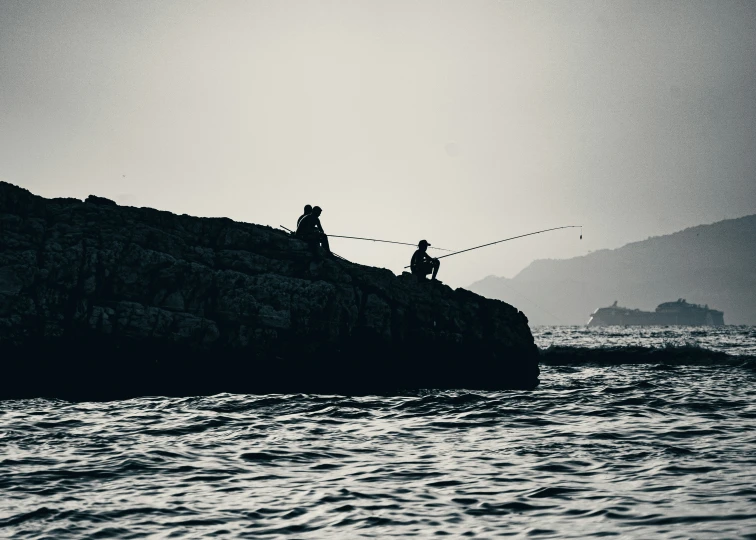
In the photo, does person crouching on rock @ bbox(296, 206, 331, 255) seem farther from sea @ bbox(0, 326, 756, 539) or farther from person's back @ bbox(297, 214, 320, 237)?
sea @ bbox(0, 326, 756, 539)

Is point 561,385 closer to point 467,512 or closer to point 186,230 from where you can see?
point 186,230

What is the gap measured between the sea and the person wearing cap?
744 centimetres

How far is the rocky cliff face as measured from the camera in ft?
55.0

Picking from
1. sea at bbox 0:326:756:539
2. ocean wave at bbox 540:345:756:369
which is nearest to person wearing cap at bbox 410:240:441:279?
sea at bbox 0:326:756:539

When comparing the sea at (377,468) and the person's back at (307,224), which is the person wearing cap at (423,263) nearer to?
the person's back at (307,224)

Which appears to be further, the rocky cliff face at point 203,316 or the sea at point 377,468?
the rocky cliff face at point 203,316

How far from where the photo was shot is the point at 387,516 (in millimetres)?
7156

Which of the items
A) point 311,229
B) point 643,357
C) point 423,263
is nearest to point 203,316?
point 311,229

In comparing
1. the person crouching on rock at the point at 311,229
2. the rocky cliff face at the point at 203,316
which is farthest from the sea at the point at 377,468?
the person crouching on rock at the point at 311,229

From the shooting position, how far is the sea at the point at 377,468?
6824 millimetres

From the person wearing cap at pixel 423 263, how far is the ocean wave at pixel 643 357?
48.6 ft

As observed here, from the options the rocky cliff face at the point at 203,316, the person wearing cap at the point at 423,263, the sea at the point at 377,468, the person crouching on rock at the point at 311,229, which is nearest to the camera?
the sea at the point at 377,468

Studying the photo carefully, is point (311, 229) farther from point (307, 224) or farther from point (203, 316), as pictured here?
point (203, 316)

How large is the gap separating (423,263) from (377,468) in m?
14.0
